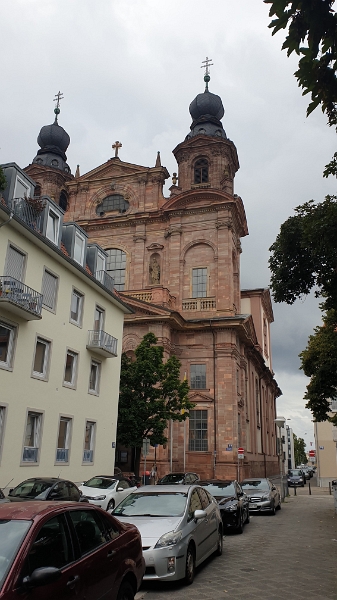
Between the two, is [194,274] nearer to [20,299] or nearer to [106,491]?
[20,299]

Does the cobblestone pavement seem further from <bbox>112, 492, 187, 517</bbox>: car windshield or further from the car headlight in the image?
<bbox>112, 492, 187, 517</bbox>: car windshield

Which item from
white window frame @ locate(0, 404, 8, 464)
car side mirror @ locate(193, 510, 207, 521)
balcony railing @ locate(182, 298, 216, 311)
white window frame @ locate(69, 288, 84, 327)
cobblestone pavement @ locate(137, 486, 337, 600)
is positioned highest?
balcony railing @ locate(182, 298, 216, 311)

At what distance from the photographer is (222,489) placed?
15.8 meters

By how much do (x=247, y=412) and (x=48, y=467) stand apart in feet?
84.6

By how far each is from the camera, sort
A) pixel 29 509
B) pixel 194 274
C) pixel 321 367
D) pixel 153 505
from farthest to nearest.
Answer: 1. pixel 194 274
2. pixel 321 367
3. pixel 153 505
4. pixel 29 509

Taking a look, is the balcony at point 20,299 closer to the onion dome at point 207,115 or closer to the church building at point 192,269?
the church building at point 192,269

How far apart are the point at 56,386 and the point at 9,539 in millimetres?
15487

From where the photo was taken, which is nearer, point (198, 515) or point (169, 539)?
point (169, 539)

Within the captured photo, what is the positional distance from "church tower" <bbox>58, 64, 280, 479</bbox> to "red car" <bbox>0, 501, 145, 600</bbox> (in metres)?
28.7

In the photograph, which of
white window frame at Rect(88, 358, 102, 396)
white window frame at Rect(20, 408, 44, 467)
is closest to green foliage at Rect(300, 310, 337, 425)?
white window frame at Rect(88, 358, 102, 396)

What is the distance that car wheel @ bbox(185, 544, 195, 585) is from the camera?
822cm

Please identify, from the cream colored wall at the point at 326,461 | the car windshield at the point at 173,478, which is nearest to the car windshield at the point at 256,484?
the car windshield at the point at 173,478

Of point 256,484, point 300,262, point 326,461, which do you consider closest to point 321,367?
point 256,484

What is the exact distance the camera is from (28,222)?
19.0 meters
